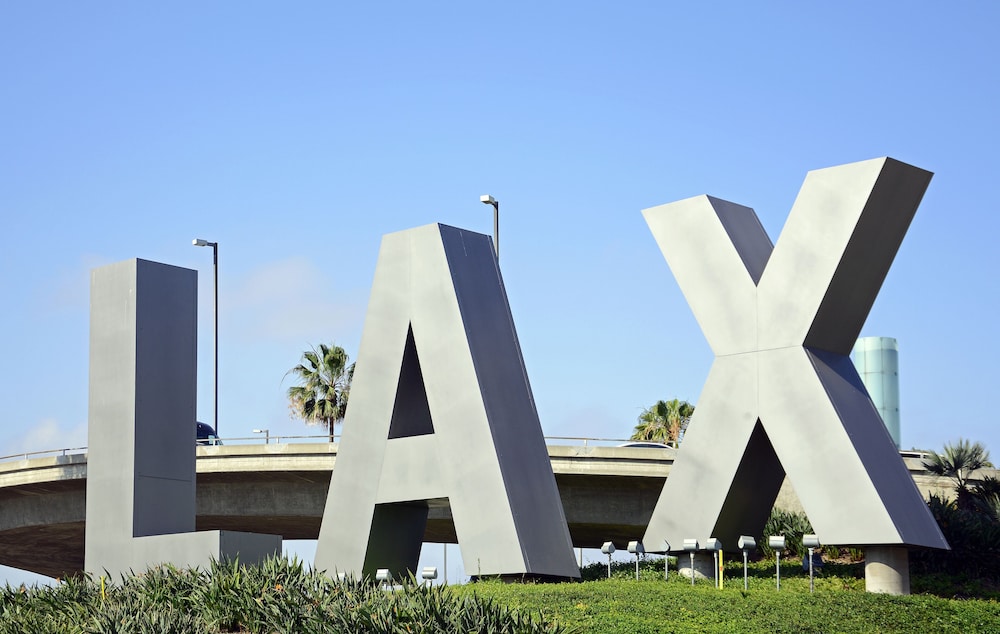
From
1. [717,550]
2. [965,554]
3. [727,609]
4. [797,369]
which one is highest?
[797,369]

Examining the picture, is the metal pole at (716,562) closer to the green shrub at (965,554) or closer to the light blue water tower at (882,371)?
the green shrub at (965,554)

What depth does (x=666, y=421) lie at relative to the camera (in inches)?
2258

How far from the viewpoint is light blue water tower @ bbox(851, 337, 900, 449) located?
219 feet

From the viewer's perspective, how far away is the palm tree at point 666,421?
5641 cm

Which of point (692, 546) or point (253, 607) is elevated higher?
point (253, 607)

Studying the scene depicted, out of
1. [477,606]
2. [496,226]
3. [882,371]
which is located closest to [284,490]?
[496,226]

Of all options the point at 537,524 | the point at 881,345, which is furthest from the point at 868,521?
the point at 881,345

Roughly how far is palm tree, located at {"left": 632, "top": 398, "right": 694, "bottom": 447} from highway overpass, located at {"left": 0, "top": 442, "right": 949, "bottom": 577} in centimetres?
1850

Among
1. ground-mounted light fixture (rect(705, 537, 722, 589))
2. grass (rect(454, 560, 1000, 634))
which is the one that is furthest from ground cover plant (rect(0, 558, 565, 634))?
ground-mounted light fixture (rect(705, 537, 722, 589))

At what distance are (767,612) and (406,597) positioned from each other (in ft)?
24.1

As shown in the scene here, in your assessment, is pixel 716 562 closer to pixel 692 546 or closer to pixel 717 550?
pixel 717 550

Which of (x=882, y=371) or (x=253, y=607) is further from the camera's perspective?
(x=882, y=371)

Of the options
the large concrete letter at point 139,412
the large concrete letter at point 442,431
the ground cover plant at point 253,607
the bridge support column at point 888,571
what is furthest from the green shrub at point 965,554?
the large concrete letter at point 139,412

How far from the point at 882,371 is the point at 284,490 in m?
42.7
